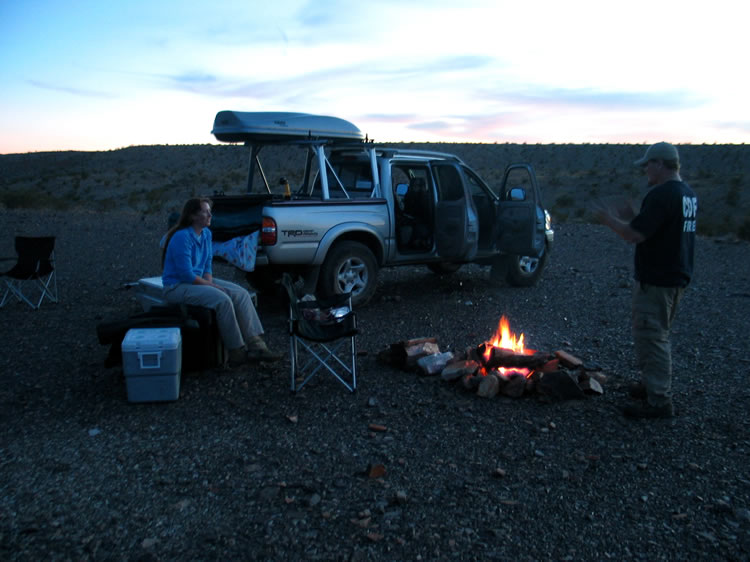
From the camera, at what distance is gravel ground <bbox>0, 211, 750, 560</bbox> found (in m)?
3.13

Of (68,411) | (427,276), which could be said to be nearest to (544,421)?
(68,411)

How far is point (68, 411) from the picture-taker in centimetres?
474

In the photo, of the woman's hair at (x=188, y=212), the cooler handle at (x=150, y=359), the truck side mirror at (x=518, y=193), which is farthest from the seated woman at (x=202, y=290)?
the truck side mirror at (x=518, y=193)

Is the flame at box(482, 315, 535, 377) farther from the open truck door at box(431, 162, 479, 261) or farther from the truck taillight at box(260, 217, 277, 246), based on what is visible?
the truck taillight at box(260, 217, 277, 246)

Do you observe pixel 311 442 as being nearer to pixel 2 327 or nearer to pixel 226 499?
pixel 226 499

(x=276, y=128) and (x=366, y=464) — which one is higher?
(x=276, y=128)

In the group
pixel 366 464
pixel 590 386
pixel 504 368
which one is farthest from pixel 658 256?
pixel 366 464

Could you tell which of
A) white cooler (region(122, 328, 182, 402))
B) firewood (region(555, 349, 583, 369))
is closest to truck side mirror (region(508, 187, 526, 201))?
firewood (region(555, 349, 583, 369))

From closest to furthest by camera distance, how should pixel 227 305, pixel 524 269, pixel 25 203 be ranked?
pixel 227 305, pixel 524 269, pixel 25 203

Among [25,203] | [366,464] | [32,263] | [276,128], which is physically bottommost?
[366,464]

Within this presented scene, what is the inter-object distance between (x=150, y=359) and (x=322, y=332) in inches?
51.8

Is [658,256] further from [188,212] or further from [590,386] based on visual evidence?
[188,212]

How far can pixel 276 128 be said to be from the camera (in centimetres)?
723

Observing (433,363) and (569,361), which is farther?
(433,363)
